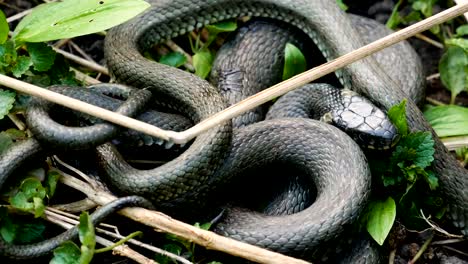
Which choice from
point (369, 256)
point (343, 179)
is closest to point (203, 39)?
point (343, 179)

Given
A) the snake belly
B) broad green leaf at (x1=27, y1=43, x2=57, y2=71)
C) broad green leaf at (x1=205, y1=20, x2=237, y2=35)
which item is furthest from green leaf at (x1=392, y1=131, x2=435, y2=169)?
broad green leaf at (x1=27, y1=43, x2=57, y2=71)

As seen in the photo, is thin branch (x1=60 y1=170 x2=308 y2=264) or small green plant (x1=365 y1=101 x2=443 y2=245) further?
small green plant (x1=365 y1=101 x2=443 y2=245)

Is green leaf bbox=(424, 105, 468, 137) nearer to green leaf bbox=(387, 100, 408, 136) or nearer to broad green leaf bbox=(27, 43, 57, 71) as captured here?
green leaf bbox=(387, 100, 408, 136)

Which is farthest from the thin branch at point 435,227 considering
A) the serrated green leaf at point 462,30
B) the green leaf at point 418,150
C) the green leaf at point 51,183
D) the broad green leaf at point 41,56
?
the broad green leaf at point 41,56

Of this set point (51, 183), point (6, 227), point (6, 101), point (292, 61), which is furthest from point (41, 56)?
point (292, 61)

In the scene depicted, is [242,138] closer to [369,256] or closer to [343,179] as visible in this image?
[343,179]

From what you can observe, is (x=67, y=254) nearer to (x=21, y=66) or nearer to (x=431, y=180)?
(x=21, y=66)
